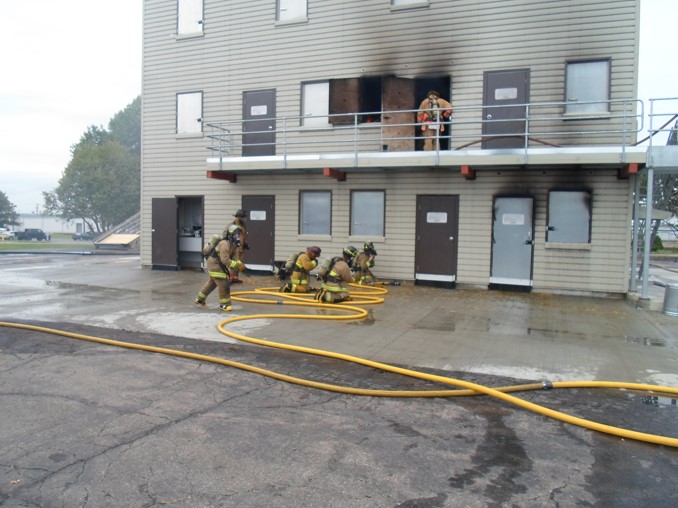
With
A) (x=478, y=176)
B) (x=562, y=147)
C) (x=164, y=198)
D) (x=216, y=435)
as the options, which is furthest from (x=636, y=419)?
(x=164, y=198)

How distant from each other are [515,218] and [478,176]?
4.78 ft

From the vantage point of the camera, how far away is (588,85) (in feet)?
41.5

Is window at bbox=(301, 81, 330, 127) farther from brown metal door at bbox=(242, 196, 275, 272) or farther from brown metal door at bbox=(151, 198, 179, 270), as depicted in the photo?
brown metal door at bbox=(151, 198, 179, 270)

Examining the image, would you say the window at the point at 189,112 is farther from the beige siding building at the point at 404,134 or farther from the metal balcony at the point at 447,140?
the metal balcony at the point at 447,140

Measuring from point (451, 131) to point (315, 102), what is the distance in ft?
13.7

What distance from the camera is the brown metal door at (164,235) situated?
17438mm

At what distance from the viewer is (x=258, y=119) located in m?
15.7

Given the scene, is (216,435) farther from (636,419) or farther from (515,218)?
(515,218)

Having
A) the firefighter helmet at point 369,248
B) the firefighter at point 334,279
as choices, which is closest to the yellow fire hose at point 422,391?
the firefighter at point 334,279

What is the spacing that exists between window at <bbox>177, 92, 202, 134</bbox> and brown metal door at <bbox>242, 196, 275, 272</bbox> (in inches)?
122

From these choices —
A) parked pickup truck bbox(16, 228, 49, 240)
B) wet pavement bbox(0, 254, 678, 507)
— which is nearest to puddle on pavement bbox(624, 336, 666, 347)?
wet pavement bbox(0, 254, 678, 507)

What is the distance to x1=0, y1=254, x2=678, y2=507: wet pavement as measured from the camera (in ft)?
11.3

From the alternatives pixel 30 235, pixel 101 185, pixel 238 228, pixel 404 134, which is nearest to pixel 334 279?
pixel 238 228

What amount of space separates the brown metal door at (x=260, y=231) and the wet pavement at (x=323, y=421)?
6.93m
